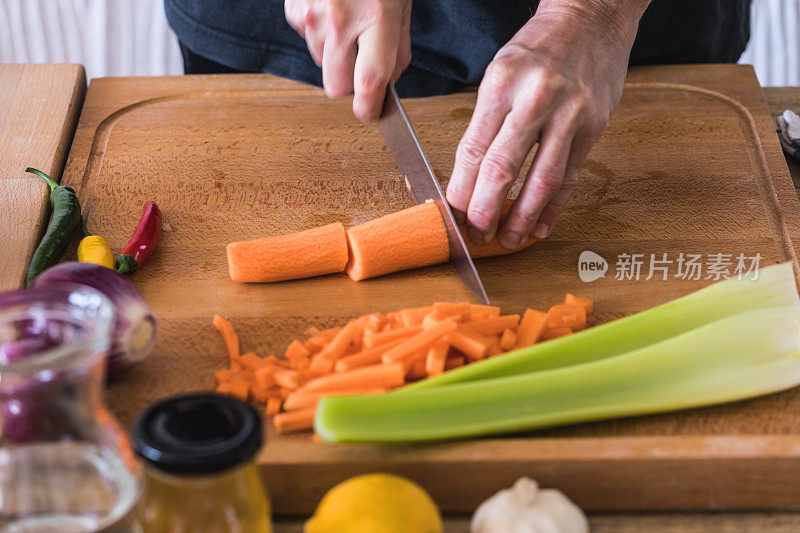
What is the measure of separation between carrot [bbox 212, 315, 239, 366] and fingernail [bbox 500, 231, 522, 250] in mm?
650

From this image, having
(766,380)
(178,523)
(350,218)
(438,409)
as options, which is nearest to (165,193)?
(350,218)

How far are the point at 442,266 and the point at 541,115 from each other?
16.6 inches

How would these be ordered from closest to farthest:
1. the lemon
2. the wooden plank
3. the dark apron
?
the lemon
the wooden plank
the dark apron

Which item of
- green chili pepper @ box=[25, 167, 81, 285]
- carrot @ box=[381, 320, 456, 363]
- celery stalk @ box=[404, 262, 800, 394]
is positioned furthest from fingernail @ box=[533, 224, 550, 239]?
green chili pepper @ box=[25, 167, 81, 285]

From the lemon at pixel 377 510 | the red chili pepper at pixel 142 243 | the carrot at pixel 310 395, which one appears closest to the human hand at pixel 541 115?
the carrot at pixel 310 395

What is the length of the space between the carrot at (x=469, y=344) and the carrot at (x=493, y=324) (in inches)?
1.8

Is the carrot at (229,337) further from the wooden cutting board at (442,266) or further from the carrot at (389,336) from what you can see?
the carrot at (389,336)

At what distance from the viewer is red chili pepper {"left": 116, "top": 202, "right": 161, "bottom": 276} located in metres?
1.91

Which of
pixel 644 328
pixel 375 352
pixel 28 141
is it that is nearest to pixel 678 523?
pixel 644 328

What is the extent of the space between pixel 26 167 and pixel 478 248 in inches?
47.5

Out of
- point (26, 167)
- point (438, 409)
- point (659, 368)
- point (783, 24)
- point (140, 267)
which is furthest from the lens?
point (783, 24)

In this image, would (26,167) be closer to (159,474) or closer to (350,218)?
(350,218)

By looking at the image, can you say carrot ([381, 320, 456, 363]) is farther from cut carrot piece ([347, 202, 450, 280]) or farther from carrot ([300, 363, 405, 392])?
cut carrot piece ([347, 202, 450, 280])

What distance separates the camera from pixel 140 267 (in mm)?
1988
